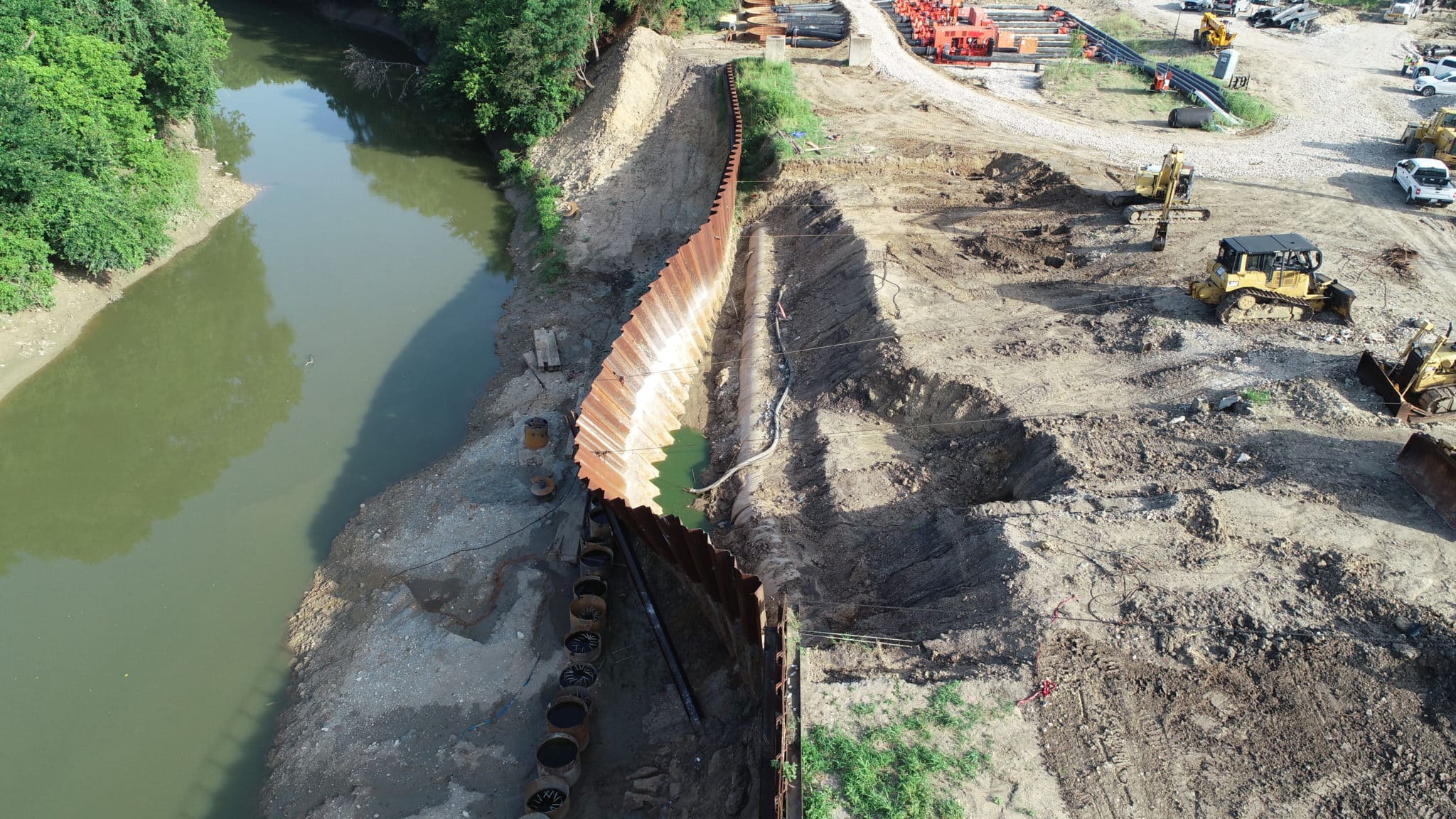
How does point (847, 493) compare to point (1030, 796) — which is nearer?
point (1030, 796)

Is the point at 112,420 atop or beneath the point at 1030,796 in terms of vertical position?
beneath

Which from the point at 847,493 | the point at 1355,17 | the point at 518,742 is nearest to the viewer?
the point at 518,742

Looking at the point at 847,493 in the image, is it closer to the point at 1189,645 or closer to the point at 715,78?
the point at 1189,645

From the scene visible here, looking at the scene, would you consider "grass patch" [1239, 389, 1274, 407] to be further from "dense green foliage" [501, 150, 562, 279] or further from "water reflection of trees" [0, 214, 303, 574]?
"water reflection of trees" [0, 214, 303, 574]

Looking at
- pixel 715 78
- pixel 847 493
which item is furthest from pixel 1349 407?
pixel 715 78

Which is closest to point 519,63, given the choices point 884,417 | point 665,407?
point 665,407

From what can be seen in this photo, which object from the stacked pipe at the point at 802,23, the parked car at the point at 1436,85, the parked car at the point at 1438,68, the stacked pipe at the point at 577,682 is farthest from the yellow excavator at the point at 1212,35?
the stacked pipe at the point at 577,682

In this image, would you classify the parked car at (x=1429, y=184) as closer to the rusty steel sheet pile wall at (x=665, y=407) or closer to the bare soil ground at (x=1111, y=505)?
the bare soil ground at (x=1111, y=505)
